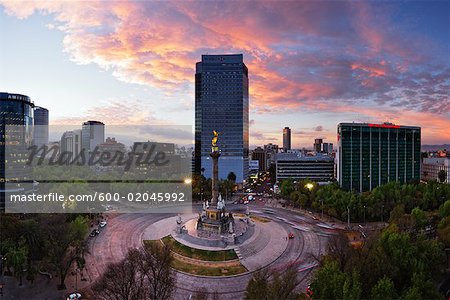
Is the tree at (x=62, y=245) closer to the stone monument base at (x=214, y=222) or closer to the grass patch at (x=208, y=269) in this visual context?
the grass patch at (x=208, y=269)

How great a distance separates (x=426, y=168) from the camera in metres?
146

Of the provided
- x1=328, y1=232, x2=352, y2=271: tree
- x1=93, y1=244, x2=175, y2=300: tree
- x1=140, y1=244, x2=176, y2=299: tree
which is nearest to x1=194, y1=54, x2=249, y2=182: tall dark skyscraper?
x1=328, y1=232, x2=352, y2=271: tree

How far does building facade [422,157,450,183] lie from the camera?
13000 cm

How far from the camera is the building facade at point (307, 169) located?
382ft

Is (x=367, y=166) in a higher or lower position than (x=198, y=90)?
lower

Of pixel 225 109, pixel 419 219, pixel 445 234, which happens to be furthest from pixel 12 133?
pixel 445 234

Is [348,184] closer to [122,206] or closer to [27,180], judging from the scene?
[122,206]

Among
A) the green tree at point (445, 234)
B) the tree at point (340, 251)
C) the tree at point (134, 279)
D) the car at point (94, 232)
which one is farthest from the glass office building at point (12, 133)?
the green tree at point (445, 234)

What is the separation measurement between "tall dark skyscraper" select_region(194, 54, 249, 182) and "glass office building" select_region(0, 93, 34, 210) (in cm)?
5536

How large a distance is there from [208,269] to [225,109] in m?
79.3

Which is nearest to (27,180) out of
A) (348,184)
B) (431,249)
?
(431,249)

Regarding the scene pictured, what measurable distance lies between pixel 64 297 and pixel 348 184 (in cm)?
8729

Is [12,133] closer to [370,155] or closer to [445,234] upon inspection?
[445,234]
